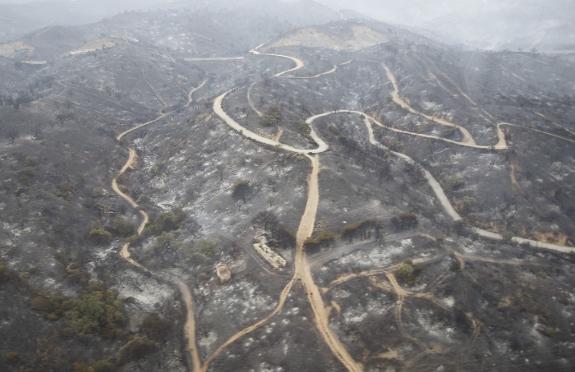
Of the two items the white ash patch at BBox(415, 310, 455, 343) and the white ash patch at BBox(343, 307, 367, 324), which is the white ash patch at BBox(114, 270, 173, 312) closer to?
the white ash patch at BBox(343, 307, 367, 324)

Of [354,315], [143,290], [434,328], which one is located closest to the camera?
[434,328]

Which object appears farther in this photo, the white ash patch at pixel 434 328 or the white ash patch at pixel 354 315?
the white ash patch at pixel 354 315

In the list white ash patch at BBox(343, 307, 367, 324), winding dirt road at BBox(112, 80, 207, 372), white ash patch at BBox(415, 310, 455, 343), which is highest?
white ash patch at BBox(343, 307, 367, 324)

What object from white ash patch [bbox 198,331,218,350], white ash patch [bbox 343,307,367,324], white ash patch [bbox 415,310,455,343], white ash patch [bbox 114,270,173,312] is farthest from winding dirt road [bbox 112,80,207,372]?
white ash patch [bbox 415,310,455,343]

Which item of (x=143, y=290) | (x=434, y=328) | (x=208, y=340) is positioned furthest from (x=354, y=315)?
(x=143, y=290)

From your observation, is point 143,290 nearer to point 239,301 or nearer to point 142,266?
point 142,266

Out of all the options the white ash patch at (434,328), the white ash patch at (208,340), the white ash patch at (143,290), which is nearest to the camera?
the white ash patch at (434,328)

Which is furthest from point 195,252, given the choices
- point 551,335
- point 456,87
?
point 456,87

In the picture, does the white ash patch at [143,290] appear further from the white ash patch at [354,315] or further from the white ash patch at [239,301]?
the white ash patch at [354,315]

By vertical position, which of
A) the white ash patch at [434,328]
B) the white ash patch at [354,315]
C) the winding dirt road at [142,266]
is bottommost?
the winding dirt road at [142,266]

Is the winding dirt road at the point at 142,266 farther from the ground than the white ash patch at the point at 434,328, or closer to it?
→ closer to it

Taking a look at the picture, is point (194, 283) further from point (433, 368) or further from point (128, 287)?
point (433, 368)

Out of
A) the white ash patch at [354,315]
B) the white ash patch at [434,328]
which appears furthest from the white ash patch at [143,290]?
the white ash patch at [434,328]
